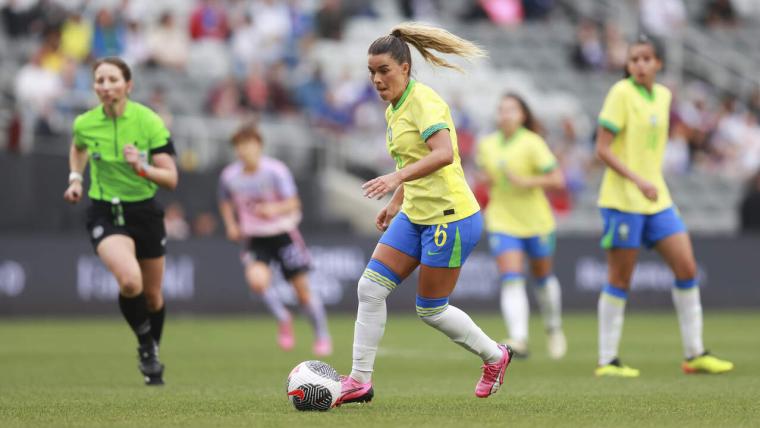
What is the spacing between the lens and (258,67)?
24.9 metres

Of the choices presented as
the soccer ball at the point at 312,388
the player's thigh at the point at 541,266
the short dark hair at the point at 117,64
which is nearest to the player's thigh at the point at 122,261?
the short dark hair at the point at 117,64

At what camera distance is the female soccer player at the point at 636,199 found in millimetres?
11297

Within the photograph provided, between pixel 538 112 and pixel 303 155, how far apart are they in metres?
5.86

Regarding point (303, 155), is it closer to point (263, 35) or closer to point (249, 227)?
point (263, 35)

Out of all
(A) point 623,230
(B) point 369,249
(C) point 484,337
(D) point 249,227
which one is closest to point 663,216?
(A) point 623,230

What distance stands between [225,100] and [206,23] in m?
2.42

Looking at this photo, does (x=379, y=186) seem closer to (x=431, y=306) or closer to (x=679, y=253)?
(x=431, y=306)

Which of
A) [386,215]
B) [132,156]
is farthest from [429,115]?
[132,156]

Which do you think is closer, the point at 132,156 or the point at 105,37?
the point at 132,156

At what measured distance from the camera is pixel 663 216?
11312mm

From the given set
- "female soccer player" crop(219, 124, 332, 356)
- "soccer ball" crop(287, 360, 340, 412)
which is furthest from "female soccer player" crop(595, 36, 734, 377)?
"female soccer player" crop(219, 124, 332, 356)

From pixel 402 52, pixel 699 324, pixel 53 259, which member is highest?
pixel 402 52

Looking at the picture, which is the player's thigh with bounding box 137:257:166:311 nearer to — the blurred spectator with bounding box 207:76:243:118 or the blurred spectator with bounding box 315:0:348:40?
the blurred spectator with bounding box 207:76:243:118

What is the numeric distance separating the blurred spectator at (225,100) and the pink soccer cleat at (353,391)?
15020 millimetres
